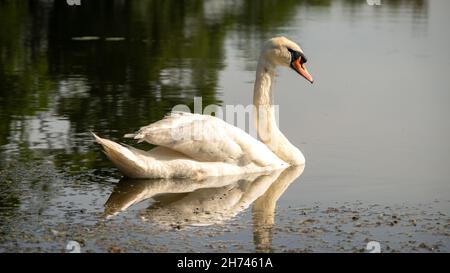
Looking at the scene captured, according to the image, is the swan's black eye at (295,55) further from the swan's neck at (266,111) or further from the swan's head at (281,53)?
the swan's neck at (266,111)

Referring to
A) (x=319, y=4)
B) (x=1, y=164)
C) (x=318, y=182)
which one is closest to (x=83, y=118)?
(x=1, y=164)

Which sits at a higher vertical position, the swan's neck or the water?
the swan's neck

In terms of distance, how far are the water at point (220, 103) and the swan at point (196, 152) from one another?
220 mm

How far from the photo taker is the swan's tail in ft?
41.2

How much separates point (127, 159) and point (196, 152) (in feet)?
2.98

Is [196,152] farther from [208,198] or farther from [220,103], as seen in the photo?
[220,103]

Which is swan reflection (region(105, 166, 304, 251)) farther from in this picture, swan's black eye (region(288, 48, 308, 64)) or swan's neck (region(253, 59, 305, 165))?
swan's black eye (region(288, 48, 308, 64))

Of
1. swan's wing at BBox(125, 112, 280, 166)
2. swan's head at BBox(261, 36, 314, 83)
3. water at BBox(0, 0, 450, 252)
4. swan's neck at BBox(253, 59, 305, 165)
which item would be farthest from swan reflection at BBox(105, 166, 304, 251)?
swan's head at BBox(261, 36, 314, 83)

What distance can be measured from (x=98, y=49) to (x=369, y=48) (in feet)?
20.7

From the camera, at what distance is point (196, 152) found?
43.4 ft

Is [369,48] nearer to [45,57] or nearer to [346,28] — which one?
[346,28]

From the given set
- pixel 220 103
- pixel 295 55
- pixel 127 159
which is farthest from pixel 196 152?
pixel 220 103

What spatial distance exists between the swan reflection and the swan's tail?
120mm

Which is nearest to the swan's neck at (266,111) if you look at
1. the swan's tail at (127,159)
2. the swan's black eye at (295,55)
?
the swan's black eye at (295,55)
